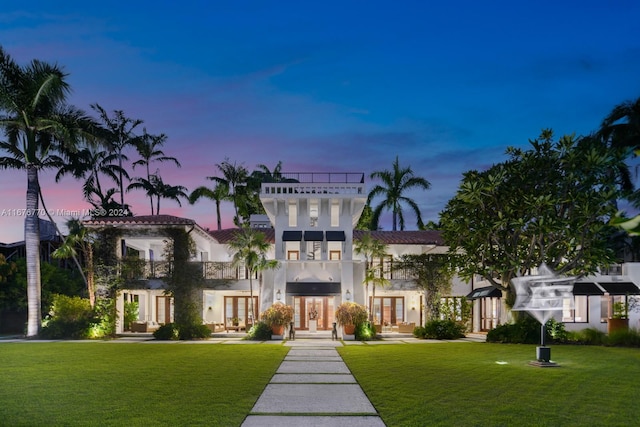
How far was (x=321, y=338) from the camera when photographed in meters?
30.3

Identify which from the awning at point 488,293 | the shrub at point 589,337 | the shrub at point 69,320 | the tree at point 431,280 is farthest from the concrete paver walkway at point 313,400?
the tree at point 431,280

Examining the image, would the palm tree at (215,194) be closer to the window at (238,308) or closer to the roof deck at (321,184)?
the window at (238,308)

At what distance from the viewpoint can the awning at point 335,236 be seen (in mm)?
33500

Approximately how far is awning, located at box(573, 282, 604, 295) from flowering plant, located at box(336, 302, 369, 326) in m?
11.1

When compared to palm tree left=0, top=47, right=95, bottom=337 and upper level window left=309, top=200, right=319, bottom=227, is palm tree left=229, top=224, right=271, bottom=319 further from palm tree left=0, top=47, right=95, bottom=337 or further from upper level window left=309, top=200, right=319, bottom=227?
palm tree left=0, top=47, right=95, bottom=337

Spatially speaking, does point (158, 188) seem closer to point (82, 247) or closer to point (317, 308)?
point (82, 247)

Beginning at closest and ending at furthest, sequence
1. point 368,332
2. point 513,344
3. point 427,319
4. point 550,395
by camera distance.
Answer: point 550,395, point 513,344, point 368,332, point 427,319

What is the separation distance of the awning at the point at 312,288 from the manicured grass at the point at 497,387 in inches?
405

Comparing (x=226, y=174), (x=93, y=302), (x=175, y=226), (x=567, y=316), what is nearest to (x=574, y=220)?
(x=567, y=316)

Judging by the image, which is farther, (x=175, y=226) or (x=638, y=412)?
(x=175, y=226)

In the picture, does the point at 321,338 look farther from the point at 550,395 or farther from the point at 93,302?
the point at 550,395

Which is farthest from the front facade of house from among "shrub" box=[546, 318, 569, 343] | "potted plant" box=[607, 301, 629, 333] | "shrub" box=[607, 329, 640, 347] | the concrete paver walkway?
the concrete paver walkway

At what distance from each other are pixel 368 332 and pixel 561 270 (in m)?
9.47

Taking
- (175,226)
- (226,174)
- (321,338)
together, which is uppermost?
(226,174)
